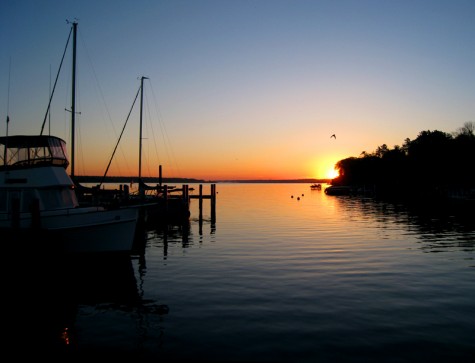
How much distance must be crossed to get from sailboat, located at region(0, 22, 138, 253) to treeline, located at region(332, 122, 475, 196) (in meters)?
78.8

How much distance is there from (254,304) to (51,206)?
12439 mm

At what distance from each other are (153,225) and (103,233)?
74.6 ft

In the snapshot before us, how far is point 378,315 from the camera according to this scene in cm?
1268

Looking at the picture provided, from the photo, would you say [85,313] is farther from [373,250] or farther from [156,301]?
[373,250]

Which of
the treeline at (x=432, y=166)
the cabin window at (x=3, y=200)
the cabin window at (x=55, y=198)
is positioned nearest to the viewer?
the cabin window at (x=3, y=200)

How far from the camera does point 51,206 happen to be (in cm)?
2098

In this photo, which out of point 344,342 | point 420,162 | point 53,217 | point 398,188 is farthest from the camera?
point 398,188

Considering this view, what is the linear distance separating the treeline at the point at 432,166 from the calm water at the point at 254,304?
72.5 meters

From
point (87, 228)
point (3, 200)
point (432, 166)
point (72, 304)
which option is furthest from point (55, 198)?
point (432, 166)

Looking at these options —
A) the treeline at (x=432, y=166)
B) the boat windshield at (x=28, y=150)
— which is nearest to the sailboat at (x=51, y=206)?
the boat windshield at (x=28, y=150)

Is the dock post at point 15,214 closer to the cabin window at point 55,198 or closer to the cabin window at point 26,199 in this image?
the cabin window at point 26,199

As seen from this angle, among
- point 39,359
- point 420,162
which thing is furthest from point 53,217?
point 420,162

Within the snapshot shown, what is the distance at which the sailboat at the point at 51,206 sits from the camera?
1972 centimetres

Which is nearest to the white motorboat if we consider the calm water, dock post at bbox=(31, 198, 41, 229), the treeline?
dock post at bbox=(31, 198, 41, 229)
